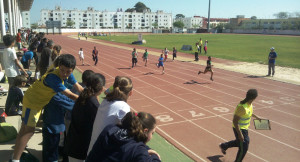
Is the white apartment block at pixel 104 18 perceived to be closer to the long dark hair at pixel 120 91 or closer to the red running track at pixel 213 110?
the red running track at pixel 213 110

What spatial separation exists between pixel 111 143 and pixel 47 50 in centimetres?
524

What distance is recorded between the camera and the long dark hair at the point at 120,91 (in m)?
2.40

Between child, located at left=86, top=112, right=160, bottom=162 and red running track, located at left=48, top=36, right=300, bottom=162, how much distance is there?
3495 mm

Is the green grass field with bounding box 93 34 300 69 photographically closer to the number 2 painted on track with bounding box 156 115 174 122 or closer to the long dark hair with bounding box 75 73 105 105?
the number 2 painted on track with bounding box 156 115 174 122

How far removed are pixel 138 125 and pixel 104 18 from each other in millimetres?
139690

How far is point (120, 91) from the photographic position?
8.00ft

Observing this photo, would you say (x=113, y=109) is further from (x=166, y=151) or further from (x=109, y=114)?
(x=166, y=151)

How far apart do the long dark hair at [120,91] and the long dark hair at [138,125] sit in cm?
50

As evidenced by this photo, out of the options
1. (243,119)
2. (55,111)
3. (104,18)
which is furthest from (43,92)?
(104,18)

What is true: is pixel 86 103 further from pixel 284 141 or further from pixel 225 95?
pixel 225 95

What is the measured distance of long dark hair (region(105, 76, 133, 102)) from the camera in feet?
7.87

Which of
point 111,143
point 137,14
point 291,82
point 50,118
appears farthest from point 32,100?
point 137,14

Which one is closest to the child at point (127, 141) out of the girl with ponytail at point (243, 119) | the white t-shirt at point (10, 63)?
the girl with ponytail at point (243, 119)

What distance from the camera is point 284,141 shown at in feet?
20.0
